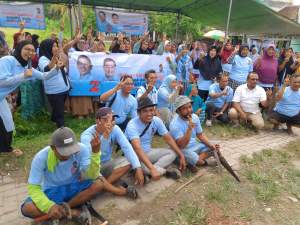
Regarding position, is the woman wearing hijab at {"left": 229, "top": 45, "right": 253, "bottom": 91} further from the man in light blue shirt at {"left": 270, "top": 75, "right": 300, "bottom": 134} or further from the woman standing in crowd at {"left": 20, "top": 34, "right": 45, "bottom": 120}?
the woman standing in crowd at {"left": 20, "top": 34, "right": 45, "bottom": 120}

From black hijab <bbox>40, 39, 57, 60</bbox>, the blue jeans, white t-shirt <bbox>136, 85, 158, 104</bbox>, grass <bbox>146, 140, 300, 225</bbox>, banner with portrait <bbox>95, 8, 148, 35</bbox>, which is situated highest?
banner with portrait <bbox>95, 8, 148, 35</bbox>

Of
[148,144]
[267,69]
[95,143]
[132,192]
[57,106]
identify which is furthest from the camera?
[267,69]

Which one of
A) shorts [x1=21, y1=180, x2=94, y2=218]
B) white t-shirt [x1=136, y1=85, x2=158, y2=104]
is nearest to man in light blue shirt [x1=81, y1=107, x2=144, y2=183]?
shorts [x1=21, y1=180, x2=94, y2=218]

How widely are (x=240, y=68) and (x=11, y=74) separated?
200 inches

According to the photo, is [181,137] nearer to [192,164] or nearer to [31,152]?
[192,164]

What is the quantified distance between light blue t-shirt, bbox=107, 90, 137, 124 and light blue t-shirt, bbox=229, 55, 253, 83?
11.2 ft

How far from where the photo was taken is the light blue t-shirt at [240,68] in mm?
6976

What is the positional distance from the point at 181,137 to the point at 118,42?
13.4 ft

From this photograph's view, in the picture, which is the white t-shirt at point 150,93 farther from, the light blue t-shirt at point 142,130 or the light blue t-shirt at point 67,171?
the light blue t-shirt at point 67,171

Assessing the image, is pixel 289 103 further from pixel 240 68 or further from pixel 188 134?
pixel 188 134

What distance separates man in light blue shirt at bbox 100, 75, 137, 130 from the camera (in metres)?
4.41

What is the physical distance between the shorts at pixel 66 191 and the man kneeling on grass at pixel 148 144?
82 centimetres

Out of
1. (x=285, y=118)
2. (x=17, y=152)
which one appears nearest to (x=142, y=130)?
(x=17, y=152)

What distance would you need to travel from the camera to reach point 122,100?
179 inches
